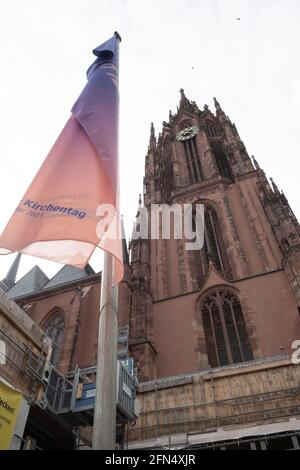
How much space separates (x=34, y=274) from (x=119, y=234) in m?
29.4

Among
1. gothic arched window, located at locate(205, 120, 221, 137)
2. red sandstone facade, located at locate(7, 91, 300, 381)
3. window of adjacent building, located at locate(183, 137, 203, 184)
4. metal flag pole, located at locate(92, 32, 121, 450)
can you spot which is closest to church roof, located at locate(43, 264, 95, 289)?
red sandstone facade, located at locate(7, 91, 300, 381)

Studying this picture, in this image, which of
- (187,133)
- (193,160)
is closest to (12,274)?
(193,160)

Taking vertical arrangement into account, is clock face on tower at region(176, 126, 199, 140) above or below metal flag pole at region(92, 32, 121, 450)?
above

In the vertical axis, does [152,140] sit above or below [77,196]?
above

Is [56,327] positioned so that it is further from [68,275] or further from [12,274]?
[12,274]

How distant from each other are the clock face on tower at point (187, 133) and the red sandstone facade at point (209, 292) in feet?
22.6

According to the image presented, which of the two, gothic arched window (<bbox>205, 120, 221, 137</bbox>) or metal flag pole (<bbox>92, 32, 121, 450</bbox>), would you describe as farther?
gothic arched window (<bbox>205, 120, 221, 137</bbox>)

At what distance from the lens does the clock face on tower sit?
116ft

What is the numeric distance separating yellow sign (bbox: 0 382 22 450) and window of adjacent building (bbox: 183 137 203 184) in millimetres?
24195

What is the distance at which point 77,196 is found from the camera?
514 centimetres

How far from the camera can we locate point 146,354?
16.8 m

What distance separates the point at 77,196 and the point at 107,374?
2.34 meters

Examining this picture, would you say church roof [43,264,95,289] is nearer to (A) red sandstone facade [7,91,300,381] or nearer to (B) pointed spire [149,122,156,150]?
(A) red sandstone facade [7,91,300,381]
